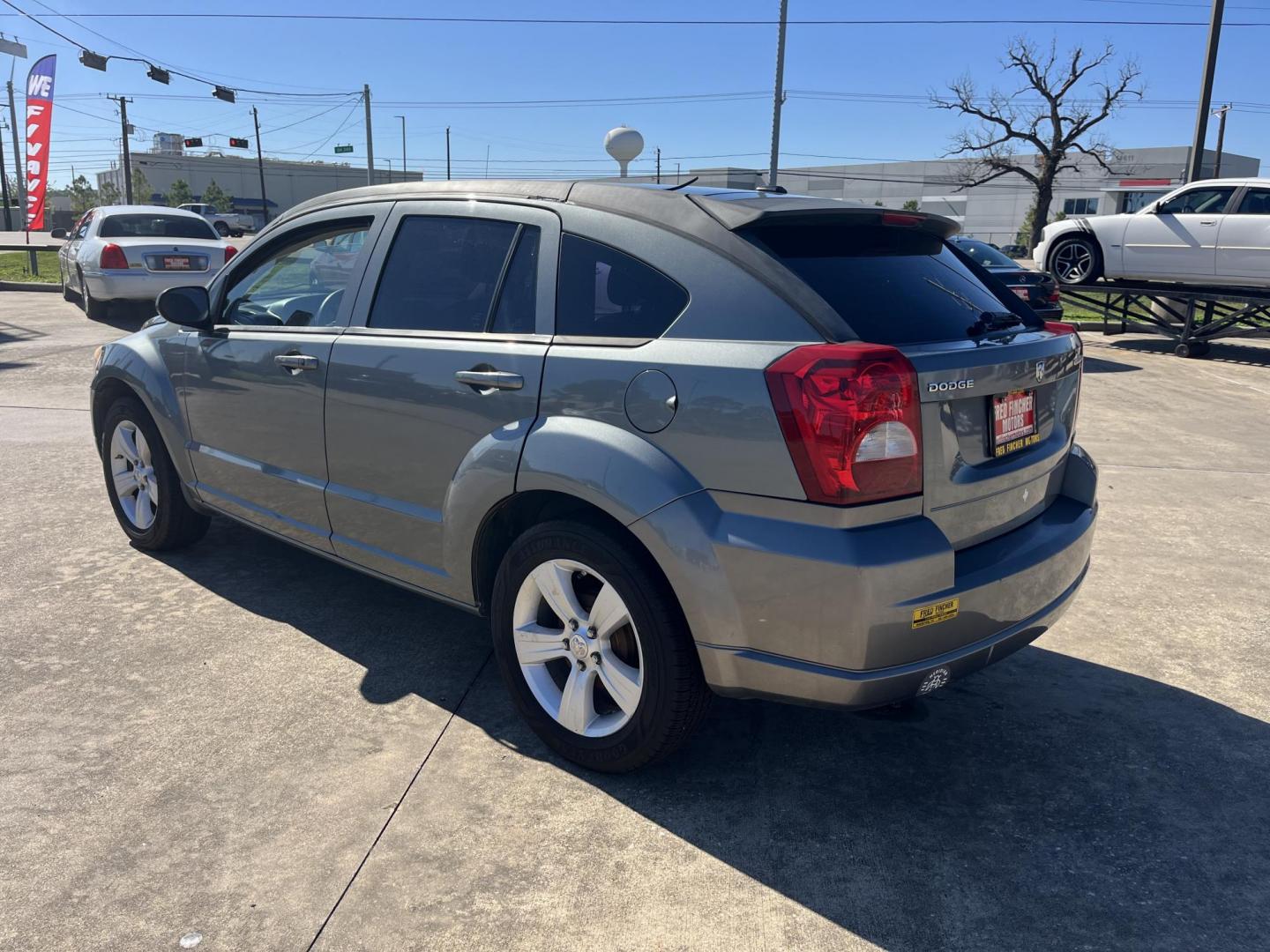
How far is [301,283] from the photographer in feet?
13.8

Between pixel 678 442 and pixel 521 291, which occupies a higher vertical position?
pixel 521 291

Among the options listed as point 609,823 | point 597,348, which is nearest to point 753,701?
point 609,823

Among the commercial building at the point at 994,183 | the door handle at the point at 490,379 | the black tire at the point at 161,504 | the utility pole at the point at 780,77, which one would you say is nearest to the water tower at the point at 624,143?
the utility pole at the point at 780,77

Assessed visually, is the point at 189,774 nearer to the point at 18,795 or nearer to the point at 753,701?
the point at 18,795

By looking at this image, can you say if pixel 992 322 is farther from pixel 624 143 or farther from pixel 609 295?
pixel 624 143

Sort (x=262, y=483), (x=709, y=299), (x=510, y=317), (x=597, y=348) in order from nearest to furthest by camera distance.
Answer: (x=709, y=299), (x=597, y=348), (x=510, y=317), (x=262, y=483)

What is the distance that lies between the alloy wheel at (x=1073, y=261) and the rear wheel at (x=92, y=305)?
14128 millimetres

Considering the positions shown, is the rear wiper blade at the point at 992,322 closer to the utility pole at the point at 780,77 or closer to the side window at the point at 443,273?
the side window at the point at 443,273

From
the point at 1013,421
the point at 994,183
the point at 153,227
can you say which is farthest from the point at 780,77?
the point at 994,183

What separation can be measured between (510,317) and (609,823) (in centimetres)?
163

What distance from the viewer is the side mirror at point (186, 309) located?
171 inches

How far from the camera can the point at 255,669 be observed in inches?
150

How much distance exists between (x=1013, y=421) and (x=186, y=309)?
3.47 m

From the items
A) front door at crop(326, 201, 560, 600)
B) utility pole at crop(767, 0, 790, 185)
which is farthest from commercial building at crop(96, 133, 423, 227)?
front door at crop(326, 201, 560, 600)
